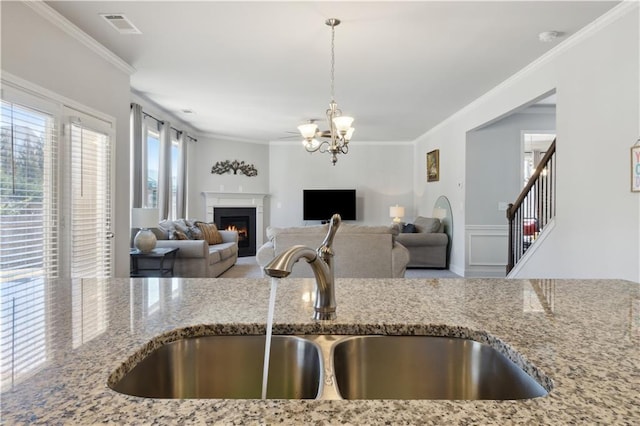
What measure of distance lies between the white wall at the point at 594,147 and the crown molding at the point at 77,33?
13.8 feet

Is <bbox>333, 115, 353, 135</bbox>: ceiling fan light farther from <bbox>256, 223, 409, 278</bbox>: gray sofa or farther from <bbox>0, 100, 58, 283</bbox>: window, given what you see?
<bbox>0, 100, 58, 283</bbox>: window

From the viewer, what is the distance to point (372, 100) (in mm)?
5336

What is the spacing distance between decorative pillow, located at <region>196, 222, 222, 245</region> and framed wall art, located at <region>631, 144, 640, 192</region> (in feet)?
18.0

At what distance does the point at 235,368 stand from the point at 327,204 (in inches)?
300

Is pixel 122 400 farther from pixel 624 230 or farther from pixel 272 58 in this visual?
pixel 272 58

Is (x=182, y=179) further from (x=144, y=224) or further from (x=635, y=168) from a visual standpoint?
(x=635, y=168)

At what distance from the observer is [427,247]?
644cm

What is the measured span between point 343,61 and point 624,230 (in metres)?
2.83

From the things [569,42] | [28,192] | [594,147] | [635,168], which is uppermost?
[569,42]

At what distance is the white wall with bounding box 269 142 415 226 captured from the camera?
8.68 metres

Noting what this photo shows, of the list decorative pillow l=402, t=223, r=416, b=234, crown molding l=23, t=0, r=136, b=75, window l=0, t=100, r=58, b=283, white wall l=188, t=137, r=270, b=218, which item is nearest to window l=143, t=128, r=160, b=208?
white wall l=188, t=137, r=270, b=218

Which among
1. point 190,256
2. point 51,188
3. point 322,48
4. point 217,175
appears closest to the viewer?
point 51,188

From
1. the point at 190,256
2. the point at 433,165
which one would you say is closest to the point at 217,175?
the point at 190,256

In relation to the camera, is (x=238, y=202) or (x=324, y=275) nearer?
(x=324, y=275)
